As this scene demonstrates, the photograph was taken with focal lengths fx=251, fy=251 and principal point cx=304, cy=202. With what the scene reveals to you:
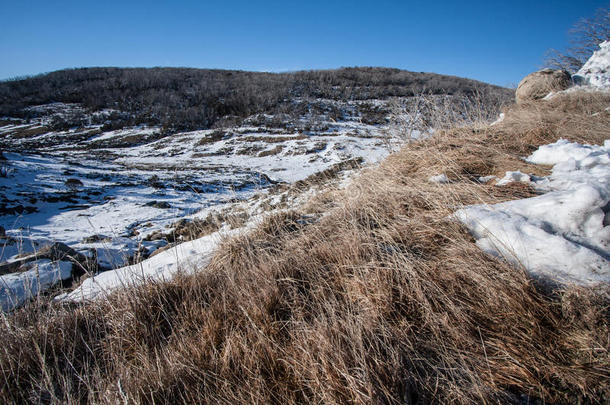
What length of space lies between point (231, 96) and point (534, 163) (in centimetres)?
2839

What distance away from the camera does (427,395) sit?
3.13ft

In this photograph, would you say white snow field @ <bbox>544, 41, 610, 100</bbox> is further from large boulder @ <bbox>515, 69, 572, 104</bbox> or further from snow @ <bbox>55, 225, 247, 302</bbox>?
snow @ <bbox>55, 225, 247, 302</bbox>

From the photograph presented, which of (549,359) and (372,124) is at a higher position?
(372,124)

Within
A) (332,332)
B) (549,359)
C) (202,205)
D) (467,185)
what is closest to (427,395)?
(332,332)

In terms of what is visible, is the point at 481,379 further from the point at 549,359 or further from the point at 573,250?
the point at 573,250

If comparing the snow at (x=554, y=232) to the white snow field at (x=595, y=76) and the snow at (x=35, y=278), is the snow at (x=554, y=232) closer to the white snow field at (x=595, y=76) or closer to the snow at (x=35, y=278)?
the snow at (x=35, y=278)

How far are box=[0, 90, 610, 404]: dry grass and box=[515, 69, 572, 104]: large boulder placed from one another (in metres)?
7.83

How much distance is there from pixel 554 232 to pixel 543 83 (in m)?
8.11

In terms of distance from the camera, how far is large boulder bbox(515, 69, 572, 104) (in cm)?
679

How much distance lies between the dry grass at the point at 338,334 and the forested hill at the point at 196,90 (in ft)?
75.1

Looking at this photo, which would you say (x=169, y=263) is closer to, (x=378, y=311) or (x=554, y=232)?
(x=378, y=311)

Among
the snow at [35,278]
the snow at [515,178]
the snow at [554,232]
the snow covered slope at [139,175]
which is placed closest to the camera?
the snow at [554,232]

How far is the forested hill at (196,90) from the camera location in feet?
78.3

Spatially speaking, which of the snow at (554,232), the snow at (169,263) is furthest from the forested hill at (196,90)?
the snow at (554,232)
